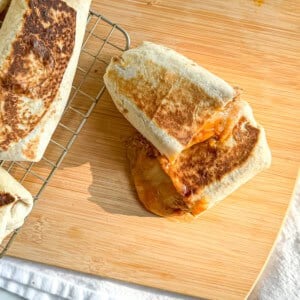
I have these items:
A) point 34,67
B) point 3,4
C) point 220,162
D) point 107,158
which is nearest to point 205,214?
point 220,162

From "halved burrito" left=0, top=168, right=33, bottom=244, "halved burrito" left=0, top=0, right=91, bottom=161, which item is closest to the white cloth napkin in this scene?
"halved burrito" left=0, top=168, right=33, bottom=244

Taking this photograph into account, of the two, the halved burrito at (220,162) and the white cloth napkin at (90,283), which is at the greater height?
the halved burrito at (220,162)

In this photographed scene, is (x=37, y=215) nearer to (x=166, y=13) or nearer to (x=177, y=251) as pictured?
(x=177, y=251)

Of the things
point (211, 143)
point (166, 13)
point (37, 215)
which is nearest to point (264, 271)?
point (211, 143)

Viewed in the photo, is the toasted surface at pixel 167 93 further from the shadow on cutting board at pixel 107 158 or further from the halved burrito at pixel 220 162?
the shadow on cutting board at pixel 107 158

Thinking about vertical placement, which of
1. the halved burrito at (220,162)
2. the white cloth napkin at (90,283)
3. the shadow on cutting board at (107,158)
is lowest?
the white cloth napkin at (90,283)

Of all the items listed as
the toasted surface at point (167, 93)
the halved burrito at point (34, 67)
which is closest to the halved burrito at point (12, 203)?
the halved burrito at point (34, 67)

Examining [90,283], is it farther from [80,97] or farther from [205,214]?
[80,97]
